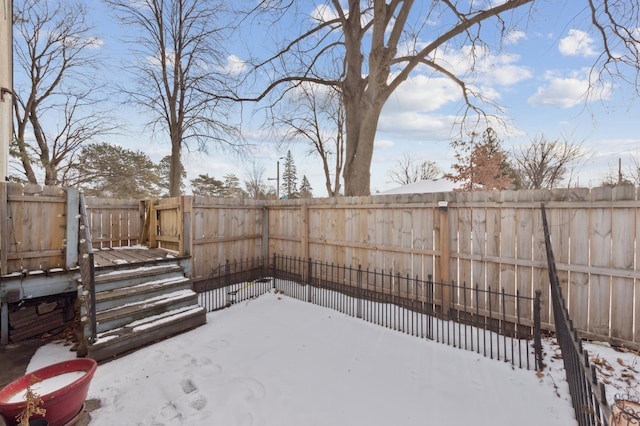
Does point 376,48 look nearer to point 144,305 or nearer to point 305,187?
point 144,305

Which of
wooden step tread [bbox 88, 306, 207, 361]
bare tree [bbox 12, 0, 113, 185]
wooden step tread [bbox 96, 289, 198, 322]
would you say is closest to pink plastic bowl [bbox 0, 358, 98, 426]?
wooden step tread [bbox 88, 306, 207, 361]

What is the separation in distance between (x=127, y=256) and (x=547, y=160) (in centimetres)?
2589

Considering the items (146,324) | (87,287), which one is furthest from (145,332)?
(87,287)

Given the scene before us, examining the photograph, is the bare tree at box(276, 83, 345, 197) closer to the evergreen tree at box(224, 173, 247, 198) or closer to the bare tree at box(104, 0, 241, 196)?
the bare tree at box(104, 0, 241, 196)

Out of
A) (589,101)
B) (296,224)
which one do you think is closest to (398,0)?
(589,101)

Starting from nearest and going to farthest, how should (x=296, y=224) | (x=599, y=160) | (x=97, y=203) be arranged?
1. (x=97, y=203)
2. (x=296, y=224)
3. (x=599, y=160)

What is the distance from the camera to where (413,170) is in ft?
115

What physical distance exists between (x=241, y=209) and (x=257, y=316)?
3.54 m

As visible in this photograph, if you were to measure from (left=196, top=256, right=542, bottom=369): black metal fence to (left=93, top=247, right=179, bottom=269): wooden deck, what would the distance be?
1.29m

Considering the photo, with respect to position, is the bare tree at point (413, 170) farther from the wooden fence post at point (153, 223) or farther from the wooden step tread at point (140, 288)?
the wooden step tread at point (140, 288)

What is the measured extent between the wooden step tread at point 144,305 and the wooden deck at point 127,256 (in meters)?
0.88

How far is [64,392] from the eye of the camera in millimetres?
2602

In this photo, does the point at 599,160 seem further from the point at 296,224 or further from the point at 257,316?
the point at 257,316

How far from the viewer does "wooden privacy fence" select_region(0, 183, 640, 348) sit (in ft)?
12.4
